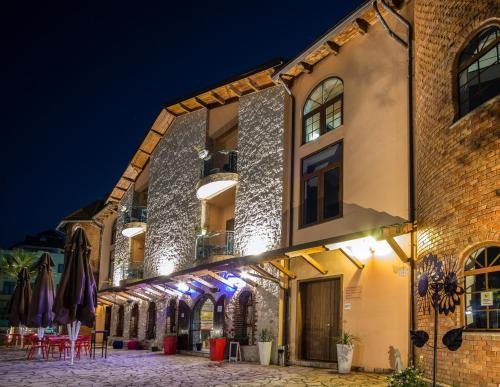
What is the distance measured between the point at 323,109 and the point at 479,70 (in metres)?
6.96

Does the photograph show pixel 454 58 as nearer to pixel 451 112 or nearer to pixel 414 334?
pixel 451 112

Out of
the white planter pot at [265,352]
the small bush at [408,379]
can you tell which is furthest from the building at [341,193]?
the small bush at [408,379]

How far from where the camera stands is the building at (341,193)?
8.52m

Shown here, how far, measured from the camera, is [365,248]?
1288 centimetres

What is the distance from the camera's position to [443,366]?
863cm

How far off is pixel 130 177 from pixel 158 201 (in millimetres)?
5084

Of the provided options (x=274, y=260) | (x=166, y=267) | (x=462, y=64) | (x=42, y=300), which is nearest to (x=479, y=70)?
(x=462, y=64)

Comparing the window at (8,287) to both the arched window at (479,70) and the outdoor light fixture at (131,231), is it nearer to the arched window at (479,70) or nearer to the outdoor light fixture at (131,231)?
the outdoor light fixture at (131,231)

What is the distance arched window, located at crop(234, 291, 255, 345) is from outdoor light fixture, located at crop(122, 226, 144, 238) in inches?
433

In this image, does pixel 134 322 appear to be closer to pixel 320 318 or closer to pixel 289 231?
pixel 289 231

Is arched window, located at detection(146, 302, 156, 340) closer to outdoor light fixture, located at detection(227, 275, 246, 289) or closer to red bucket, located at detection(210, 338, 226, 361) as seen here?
outdoor light fixture, located at detection(227, 275, 246, 289)

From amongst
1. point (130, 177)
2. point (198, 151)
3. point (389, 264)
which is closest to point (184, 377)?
point (389, 264)

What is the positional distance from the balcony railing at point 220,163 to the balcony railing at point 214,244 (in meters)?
2.33

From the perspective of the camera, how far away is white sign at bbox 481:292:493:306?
25.8ft
